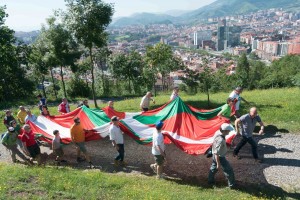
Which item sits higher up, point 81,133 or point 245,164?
point 81,133

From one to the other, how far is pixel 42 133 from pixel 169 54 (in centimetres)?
2144

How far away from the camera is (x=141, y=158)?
41.3 ft

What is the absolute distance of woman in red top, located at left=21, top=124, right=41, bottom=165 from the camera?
11453 millimetres

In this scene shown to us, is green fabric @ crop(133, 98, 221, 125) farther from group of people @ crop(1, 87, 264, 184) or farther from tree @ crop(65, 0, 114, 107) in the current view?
tree @ crop(65, 0, 114, 107)

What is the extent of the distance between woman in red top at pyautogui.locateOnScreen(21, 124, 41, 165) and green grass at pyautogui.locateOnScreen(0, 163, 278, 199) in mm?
1231

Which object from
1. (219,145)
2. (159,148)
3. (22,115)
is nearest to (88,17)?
(22,115)

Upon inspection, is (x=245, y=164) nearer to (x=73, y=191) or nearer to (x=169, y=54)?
(x=73, y=191)

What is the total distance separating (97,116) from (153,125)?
8.71 feet

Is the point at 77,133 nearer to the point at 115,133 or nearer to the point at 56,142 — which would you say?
the point at 56,142

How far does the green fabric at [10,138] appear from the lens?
38.2ft

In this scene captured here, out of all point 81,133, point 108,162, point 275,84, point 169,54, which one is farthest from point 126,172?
point 275,84

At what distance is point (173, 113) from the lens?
42.6 feet

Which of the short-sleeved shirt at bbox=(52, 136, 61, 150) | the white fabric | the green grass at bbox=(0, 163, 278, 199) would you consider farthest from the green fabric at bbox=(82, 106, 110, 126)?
the green grass at bbox=(0, 163, 278, 199)

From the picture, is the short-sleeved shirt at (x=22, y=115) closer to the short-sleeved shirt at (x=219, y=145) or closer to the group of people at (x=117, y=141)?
the group of people at (x=117, y=141)
